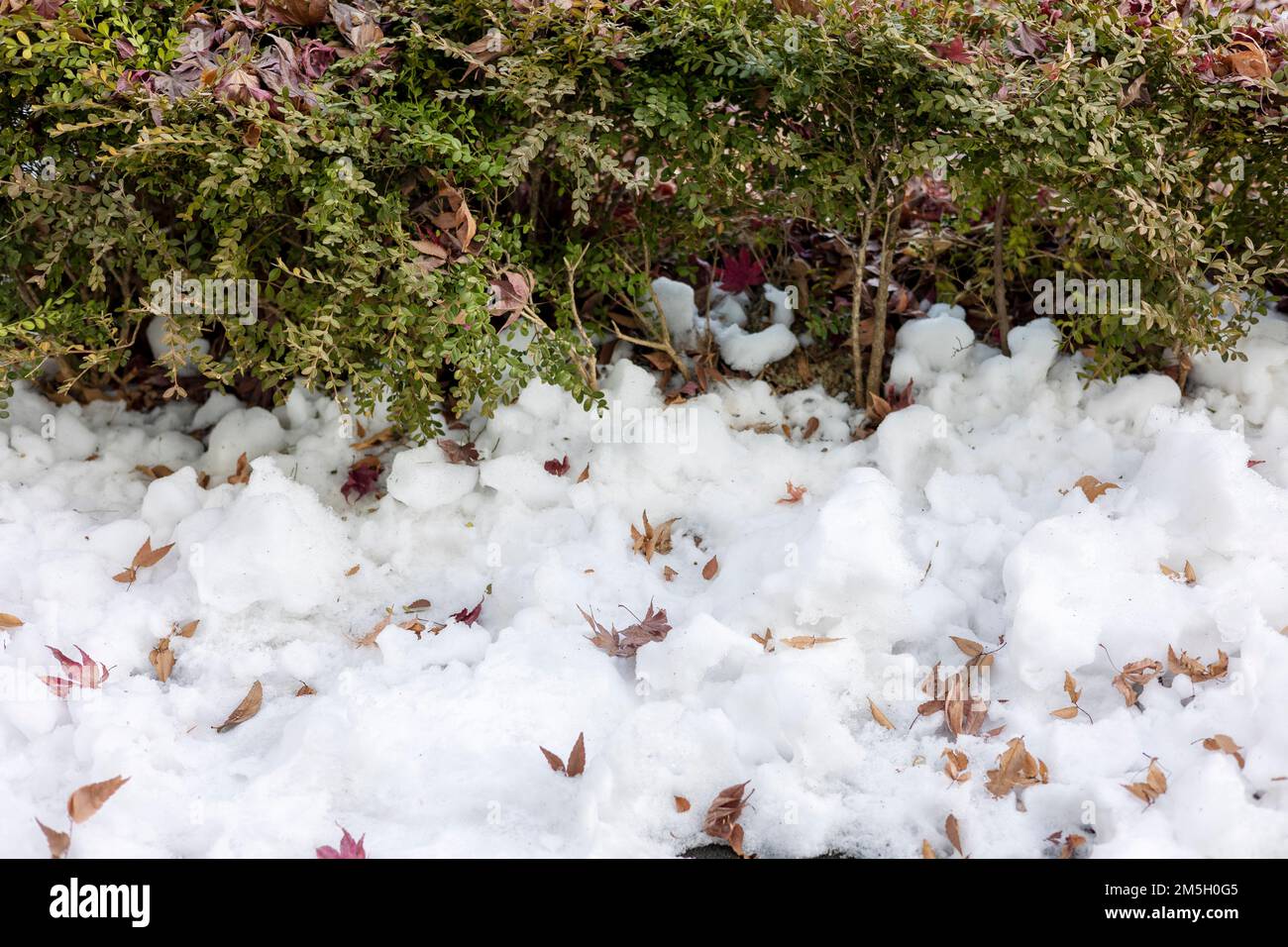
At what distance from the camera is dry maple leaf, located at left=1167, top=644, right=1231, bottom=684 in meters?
2.13

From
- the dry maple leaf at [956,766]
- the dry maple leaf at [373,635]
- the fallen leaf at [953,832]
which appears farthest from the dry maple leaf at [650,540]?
the fallen leaf at [953,832]

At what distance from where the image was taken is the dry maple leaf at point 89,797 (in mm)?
1908

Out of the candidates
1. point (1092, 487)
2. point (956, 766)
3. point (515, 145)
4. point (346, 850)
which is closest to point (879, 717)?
point (956, 766)

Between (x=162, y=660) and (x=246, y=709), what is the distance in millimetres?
275

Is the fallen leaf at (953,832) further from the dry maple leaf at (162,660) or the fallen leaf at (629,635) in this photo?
the dry maple leaf at (162,660)

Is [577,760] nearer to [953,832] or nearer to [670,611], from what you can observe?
[670,611]

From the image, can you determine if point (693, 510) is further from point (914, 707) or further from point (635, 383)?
point (914, 707)

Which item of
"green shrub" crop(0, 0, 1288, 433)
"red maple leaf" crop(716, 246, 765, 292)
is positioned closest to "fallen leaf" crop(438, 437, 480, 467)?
"green shrub" crop(0, 0, 1288, 433)

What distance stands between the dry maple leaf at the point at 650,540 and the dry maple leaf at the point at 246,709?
3.18 feet

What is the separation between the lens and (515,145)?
2766 mm

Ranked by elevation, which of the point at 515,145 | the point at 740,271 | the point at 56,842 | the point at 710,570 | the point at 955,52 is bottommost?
the point at 56,842

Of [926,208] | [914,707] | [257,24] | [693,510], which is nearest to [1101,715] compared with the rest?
[914,707]

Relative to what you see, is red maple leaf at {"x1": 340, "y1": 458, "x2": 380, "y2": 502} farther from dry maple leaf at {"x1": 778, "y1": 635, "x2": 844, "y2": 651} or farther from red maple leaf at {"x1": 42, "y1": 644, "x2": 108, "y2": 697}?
dry maple leaf at {"x1": 778, "y1": 635, "x2": 844, "y2": 651}
